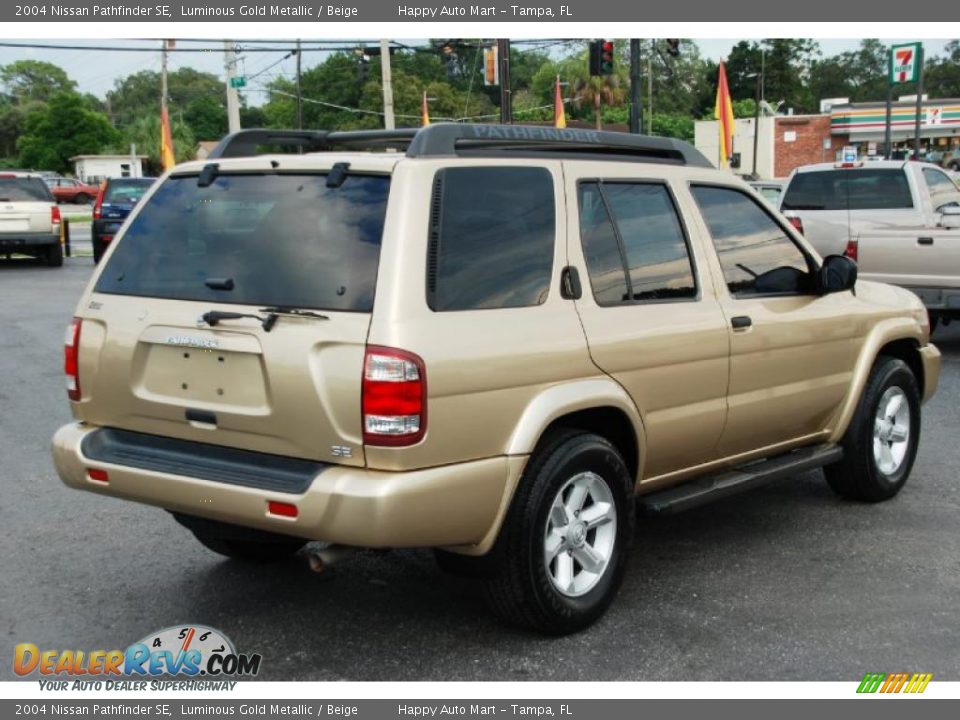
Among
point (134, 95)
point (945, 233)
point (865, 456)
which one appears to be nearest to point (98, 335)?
point (865, 456)

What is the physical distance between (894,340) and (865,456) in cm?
71

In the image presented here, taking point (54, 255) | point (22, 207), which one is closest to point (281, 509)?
point (22, 207)

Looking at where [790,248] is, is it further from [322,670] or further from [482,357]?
[322,670]

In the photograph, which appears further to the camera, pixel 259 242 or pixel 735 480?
pixel 735 480

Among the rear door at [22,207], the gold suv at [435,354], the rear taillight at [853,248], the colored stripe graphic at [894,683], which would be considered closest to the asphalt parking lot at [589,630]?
the colored stripe graphic at [894,683]

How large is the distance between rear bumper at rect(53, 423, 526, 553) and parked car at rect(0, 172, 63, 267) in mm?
18402

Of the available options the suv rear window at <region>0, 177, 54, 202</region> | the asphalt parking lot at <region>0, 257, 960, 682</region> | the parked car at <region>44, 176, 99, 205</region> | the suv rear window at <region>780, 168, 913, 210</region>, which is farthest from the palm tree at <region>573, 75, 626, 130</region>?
the asphalt parking lot at <region>0, 257, 960, 682</region>

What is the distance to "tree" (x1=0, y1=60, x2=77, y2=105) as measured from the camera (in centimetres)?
13375

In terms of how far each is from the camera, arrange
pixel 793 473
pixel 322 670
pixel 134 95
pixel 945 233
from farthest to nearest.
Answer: pixel 134 95 → pixel 945 233 → pixel 793 473 → pixel 322 670

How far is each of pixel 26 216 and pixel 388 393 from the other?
63.4 ft

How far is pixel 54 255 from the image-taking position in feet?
72.2

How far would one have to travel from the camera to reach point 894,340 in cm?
626

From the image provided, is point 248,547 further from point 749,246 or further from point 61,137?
point 61,137

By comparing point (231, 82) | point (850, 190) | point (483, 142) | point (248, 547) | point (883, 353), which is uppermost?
point (231, 82)
